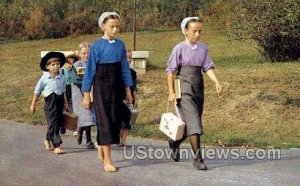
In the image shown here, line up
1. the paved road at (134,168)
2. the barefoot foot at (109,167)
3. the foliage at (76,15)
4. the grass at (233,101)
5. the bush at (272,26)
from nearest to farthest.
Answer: the paved road at (134,168)
the barefoot foot at (109,167)
the grass at (233,101)
the bush at (272,26)
the foliage at (76,15)

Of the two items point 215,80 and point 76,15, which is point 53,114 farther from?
point 76,15

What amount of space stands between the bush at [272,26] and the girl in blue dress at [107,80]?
811cm

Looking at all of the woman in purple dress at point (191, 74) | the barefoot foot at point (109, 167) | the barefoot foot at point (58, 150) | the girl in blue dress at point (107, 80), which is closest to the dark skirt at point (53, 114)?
the barefoot foot at point (58, 150)

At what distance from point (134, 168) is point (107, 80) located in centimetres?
98

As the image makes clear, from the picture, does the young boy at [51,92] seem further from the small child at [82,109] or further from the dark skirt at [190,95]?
the dark skirt at [190,95]

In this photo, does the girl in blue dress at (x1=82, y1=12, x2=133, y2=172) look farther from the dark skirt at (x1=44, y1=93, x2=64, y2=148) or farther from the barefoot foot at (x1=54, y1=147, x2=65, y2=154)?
the dark skirt at (x1=44, y1=93, x2=64, y2=148)

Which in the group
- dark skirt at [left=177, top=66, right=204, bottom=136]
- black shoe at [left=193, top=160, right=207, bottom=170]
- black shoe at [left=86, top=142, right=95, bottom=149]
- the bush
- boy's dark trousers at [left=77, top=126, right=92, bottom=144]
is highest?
the bush

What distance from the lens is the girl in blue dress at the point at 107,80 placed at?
21.7 feet

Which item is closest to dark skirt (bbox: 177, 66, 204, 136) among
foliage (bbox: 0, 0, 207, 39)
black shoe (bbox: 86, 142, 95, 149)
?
black shoe (bbox: 86, 142, 95, 149)

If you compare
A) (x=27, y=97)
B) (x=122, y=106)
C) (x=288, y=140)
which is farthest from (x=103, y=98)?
(x=27, y=97)

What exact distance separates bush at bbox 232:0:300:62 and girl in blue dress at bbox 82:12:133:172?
8110 millimetres

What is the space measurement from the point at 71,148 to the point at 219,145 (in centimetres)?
194

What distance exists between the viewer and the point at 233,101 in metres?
10.7

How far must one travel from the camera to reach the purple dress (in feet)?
22.2
